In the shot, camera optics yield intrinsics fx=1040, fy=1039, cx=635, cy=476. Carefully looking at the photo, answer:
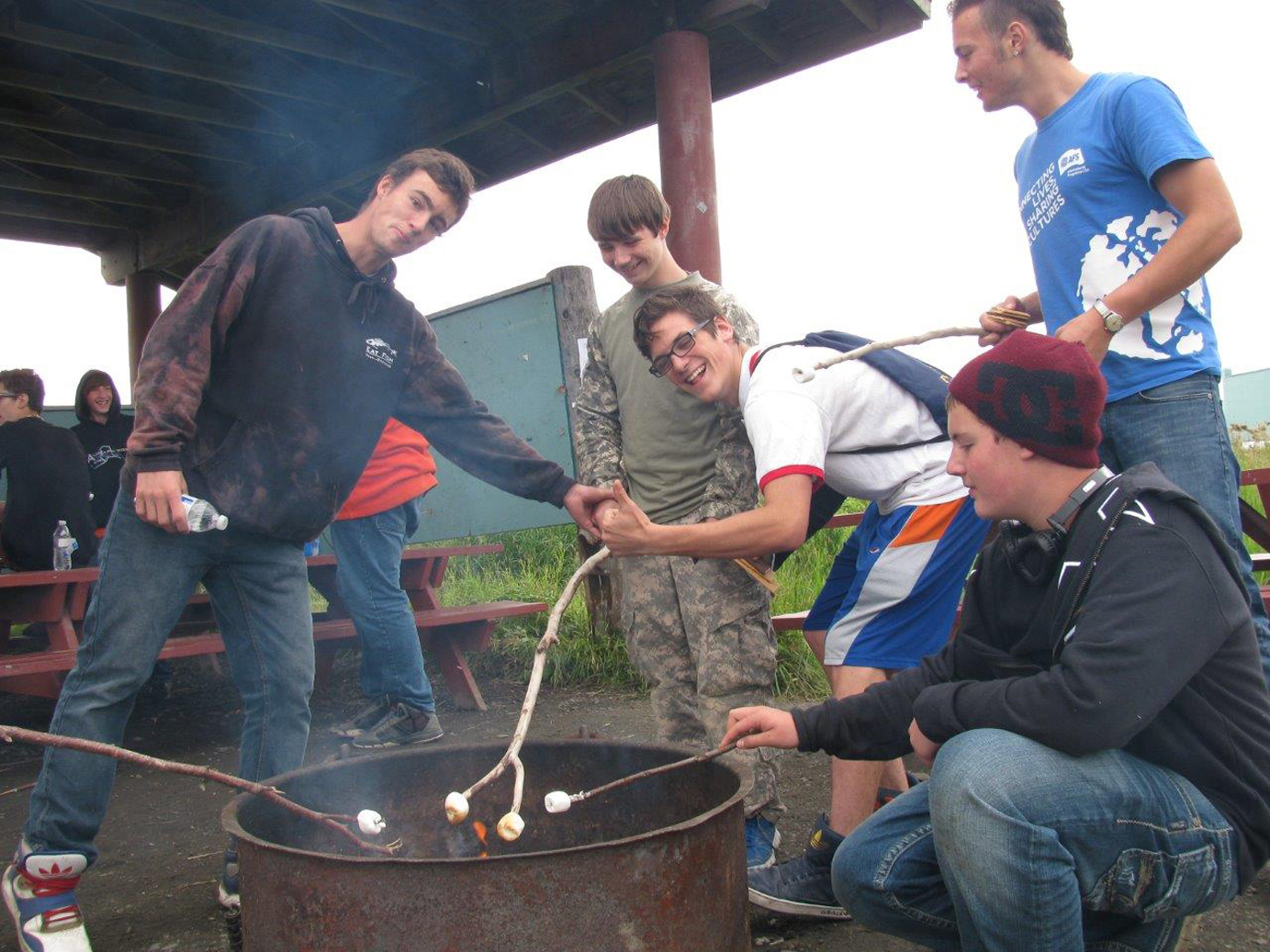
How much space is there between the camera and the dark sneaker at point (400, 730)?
14.6ft

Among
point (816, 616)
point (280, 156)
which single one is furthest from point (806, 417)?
point (280, 156)

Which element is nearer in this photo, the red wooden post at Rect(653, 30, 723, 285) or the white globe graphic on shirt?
the white globe graphic on shirt

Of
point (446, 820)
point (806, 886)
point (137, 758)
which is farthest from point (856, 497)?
point (137, 758)

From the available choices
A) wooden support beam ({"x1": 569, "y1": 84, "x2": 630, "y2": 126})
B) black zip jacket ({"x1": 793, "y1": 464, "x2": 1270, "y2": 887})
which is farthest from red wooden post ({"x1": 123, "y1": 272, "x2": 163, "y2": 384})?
black zip jacket ({"x1": 793, "y1": 464, "x2": 1270, "y2": 887})

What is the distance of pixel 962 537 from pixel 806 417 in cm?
53

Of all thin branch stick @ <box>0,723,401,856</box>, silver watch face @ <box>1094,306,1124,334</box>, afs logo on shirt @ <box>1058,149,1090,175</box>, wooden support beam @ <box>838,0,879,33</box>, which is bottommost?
thin branch stick @ <box>0,723,401,856</box>

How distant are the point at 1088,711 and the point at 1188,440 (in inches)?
37.1

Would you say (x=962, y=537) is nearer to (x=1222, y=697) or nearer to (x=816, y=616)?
(x=816, y=616)

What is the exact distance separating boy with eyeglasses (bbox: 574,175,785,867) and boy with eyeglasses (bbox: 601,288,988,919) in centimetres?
22

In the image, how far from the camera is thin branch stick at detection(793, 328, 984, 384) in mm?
2502

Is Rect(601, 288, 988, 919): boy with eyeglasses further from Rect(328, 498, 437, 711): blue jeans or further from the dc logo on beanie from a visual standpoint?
Rect(328, 498, 437, 711): blue jeans

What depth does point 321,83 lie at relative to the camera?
6348 mm

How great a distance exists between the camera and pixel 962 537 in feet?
8.74

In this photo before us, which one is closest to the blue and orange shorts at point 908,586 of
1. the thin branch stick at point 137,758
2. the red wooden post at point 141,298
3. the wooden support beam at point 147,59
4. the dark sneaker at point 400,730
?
the thin branch stick at point 137,758
